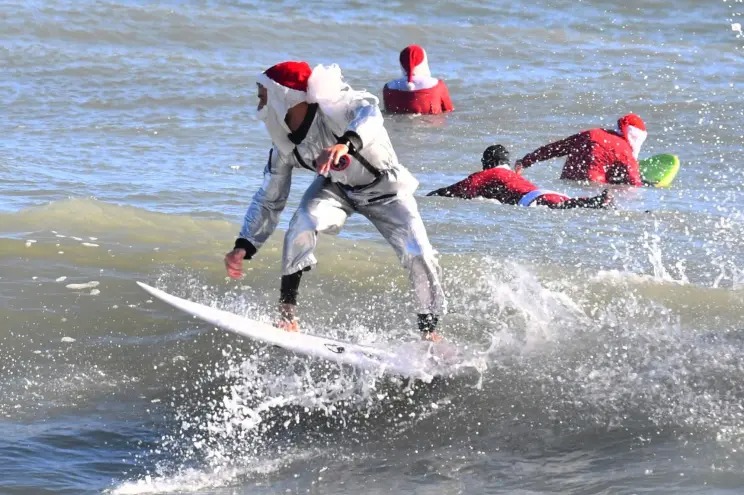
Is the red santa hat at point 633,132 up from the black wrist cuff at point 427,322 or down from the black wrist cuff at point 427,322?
up

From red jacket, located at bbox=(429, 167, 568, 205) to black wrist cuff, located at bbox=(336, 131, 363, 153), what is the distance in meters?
4.70

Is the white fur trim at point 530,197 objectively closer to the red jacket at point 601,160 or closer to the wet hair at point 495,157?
the wet hair at point 495,157

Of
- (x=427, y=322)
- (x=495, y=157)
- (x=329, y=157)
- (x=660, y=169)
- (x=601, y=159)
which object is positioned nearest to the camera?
(x=329, y=157)

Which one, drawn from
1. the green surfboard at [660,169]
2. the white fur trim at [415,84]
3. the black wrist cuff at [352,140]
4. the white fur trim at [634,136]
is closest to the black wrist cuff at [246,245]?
the black wrist cuff at [352,140]

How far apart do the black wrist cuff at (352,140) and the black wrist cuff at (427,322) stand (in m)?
1.09

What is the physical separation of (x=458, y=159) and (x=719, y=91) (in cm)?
494

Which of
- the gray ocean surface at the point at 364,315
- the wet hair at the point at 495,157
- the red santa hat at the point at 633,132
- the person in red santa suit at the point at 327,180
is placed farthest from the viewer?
the red santa hat at the point at 633,132

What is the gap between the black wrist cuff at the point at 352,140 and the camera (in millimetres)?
5590

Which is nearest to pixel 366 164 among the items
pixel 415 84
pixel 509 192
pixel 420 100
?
pixel 509 192

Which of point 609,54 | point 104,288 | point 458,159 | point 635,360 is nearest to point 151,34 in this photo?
point 609,54

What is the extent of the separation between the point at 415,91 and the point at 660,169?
418cm

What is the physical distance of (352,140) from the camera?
5.60 meters

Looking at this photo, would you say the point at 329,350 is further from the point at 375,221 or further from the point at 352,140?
the point at 352,140

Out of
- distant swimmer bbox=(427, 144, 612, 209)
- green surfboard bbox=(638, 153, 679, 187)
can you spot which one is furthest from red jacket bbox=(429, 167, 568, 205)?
green surfboard bbox=(638, 153, 679, 187)
